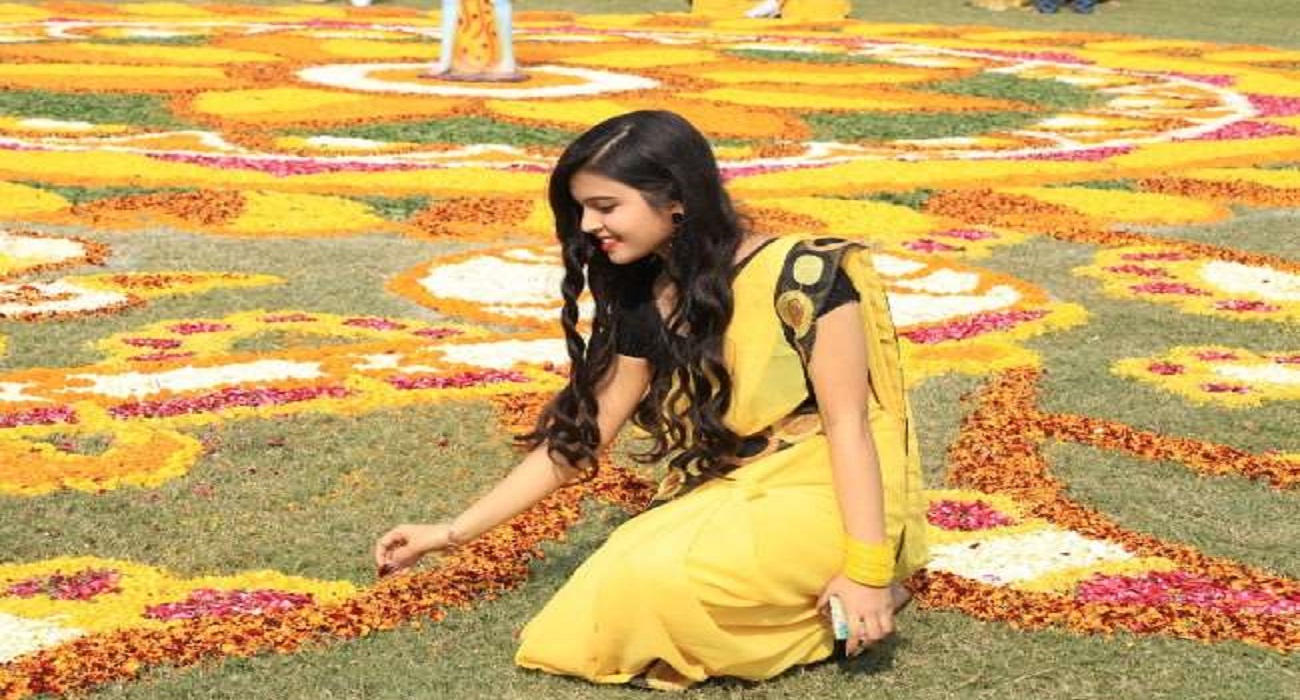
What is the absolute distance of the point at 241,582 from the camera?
531 centimetres

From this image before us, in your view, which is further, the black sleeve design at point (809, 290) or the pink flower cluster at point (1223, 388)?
the pink flower cluster at point (1223, 388)

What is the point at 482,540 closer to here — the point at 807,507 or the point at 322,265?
the point at 807,507

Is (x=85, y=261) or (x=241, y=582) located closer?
(x=241, y=582)

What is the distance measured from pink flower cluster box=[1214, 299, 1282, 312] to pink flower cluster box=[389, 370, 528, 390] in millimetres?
3635

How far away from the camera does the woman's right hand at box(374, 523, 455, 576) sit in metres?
4.74

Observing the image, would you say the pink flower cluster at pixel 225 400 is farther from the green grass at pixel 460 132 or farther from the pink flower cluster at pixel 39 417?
the green grass at pixel 460 132

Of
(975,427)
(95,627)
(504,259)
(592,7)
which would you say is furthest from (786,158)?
(592,7)

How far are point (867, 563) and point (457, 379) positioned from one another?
3.62m

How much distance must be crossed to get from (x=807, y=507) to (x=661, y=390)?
0.49m

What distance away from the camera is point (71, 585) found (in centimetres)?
523

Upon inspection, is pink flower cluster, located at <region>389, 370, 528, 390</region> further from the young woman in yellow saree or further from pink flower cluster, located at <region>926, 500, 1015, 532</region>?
the young woman in yellow saree

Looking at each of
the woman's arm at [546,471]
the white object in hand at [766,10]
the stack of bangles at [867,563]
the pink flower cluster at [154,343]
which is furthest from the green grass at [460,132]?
the white object in hand at [766,10]

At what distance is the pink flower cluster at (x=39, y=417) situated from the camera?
6.97m

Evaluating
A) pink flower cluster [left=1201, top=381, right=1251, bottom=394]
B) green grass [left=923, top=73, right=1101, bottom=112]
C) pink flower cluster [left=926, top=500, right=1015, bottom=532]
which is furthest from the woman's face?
green grass [left=923, top=73, right=1101, bottom=112]
